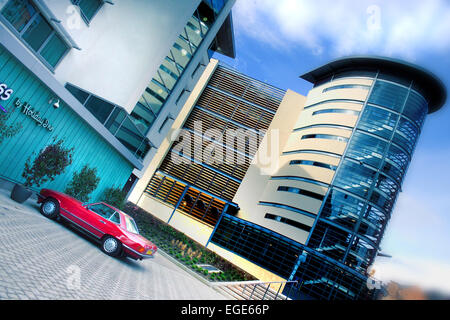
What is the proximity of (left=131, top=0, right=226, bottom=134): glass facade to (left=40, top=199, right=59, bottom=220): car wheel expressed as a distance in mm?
7762

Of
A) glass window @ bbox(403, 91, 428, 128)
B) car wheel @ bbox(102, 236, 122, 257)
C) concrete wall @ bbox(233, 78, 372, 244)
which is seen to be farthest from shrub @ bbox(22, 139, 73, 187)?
glass window @ bbox(403, 91, 428, 128)

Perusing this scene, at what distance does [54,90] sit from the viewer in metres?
10.9

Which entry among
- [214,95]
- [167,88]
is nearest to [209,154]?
[214,95]

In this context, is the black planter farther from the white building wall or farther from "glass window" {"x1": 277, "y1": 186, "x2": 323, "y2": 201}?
"glass window" {"x1": 277, "y1": 186, "x2": 323, "y2": 201}

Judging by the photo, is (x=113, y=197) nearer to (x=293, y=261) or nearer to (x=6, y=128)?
(x=6, y=128)

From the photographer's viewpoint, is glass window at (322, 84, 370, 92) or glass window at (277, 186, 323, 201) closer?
glass window at (277, 186, 323, 201)

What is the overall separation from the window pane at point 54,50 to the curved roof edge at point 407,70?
82.3ft

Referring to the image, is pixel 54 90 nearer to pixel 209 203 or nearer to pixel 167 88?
pixel 167 88

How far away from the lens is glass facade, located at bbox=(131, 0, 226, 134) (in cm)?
1616

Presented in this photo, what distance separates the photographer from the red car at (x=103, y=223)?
8.72 metres

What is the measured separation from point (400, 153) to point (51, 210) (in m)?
25.5

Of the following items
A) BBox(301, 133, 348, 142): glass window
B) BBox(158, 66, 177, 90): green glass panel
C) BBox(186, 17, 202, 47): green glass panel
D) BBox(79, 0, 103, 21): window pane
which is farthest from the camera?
BBox(301, 133, 348, 142): glass window

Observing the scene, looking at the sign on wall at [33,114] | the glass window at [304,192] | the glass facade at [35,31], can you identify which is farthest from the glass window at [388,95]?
the sign on wall at [33,114]

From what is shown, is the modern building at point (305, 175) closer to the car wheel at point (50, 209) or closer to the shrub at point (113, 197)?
the shrub at point (113, 197)
